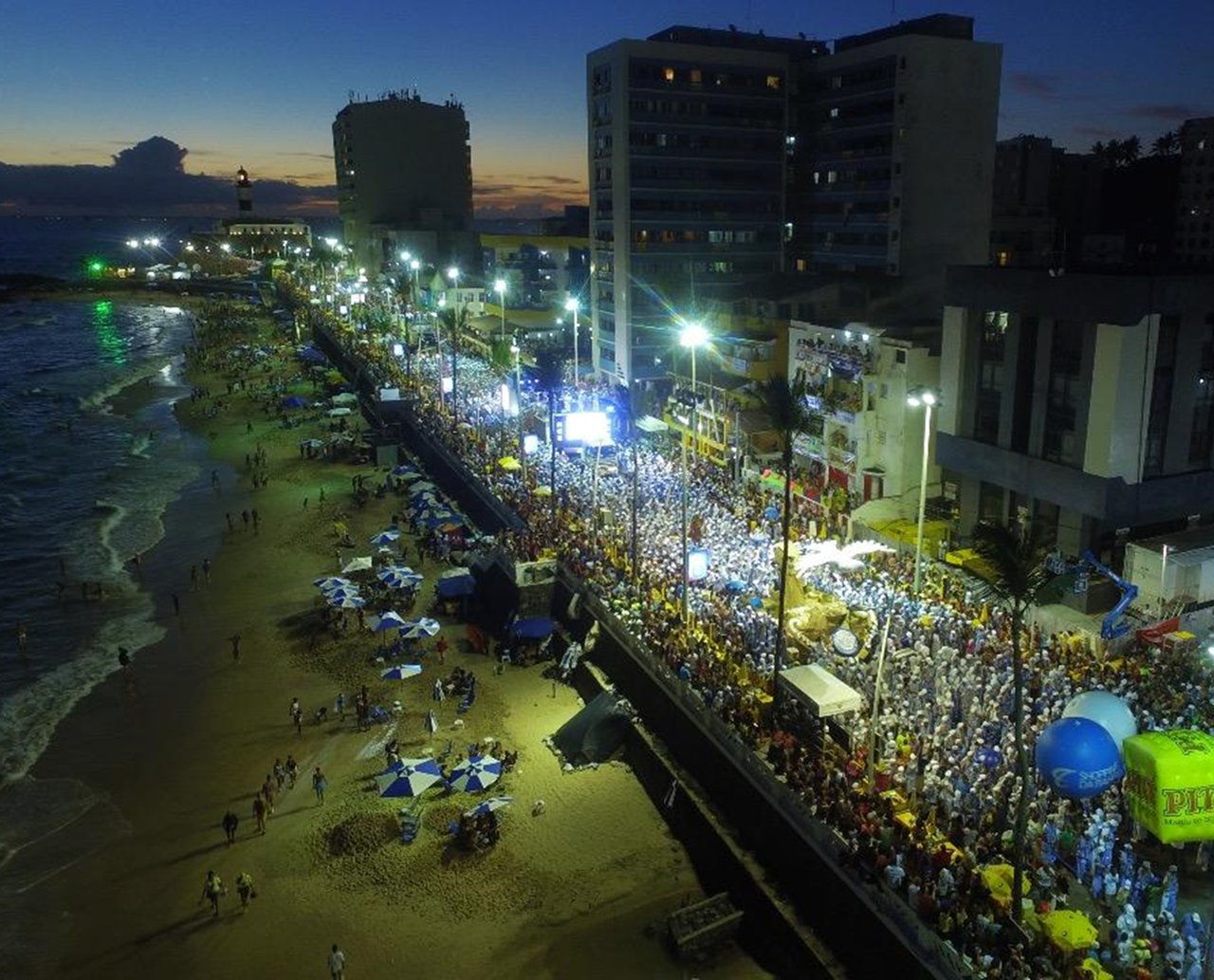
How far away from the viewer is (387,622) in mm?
35656

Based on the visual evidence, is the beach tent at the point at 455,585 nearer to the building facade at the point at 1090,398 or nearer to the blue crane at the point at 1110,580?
the building facade at the point at 1090,398

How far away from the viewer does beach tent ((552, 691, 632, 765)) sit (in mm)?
28734

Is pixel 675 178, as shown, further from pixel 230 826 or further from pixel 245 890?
pixel 245 890

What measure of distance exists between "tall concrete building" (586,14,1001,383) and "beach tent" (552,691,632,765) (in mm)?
45712

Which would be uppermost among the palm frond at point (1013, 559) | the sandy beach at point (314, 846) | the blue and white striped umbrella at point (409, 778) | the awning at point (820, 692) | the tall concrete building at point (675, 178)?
the tall concrete building at point (675, 178)

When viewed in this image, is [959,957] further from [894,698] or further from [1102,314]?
[1102,314]

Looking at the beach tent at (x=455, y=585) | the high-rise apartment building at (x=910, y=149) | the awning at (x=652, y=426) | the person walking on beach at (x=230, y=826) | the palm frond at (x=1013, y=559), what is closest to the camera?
the palm frond at (x=1013, y=559)

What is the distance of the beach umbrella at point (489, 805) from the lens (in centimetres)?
2542

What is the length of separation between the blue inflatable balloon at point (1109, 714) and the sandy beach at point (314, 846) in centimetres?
919

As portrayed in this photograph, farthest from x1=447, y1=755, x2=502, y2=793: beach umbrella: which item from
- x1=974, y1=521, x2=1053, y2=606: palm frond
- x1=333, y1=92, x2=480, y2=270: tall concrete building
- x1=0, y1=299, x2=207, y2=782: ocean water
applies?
x1=333, y1=92, x2=480, y2=270: tall concrete building

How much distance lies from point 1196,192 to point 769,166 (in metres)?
61.5

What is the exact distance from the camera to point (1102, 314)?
101 ft

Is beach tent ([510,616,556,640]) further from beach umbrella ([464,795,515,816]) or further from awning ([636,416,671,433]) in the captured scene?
awning ([636,416,671,433])

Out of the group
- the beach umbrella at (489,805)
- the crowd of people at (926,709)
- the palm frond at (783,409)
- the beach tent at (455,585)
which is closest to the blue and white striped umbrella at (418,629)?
the beach tent at (455,585)
